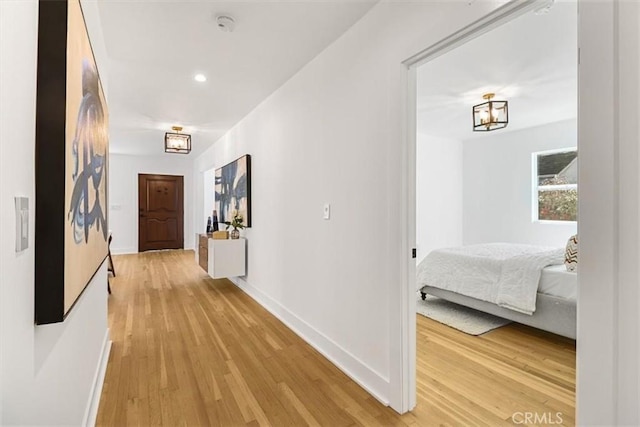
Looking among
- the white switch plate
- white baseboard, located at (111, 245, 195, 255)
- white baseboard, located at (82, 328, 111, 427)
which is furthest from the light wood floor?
white baseboard, located at (111, 245, 195, 255)

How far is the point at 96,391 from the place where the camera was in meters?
1.81

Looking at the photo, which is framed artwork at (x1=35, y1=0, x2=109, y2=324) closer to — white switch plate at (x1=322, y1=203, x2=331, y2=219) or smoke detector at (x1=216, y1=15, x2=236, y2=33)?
smoke detector at (x1=216, y1=15, x2=236, y2=33)

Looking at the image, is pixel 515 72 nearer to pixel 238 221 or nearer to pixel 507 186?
pixel 507 186

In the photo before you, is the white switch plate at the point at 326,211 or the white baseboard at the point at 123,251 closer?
the white switch plate at the point at 326,211

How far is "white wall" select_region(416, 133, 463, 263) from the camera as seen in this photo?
18.4 ft

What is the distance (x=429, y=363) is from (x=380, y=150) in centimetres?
159

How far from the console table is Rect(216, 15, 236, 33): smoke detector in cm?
257

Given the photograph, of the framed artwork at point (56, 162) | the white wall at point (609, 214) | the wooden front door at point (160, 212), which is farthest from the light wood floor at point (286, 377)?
the wooden front door at point (160, 212)

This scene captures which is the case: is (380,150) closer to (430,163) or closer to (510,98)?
(510,98)

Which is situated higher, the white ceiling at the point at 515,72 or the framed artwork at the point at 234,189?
the white ceiling at the point at 515,72

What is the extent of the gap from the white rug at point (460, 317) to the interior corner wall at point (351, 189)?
1384mm

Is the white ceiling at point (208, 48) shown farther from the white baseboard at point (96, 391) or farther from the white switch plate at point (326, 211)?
the white baseboard at point (96, 391)

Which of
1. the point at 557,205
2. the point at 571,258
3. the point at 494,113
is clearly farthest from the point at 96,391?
the point at 557,205

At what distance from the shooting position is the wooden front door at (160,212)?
783 centimetres
